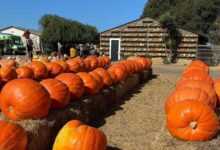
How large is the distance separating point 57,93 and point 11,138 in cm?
259

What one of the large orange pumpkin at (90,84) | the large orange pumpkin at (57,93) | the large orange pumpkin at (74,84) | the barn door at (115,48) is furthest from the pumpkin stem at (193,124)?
the barn door at (115,48)

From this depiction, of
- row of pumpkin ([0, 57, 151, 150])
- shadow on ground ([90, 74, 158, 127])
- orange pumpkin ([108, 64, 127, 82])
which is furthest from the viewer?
orange pumpkin ([108, 64, 127, 82])

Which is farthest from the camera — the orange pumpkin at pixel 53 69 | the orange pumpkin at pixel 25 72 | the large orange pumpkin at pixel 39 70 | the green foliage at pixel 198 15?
the green foliage at pixel 198 15

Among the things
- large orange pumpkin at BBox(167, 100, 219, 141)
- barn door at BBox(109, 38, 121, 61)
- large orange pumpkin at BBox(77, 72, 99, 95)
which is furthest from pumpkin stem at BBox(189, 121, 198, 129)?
barn door at BBox(109, 38, 121, 61)

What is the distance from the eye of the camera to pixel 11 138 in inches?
201

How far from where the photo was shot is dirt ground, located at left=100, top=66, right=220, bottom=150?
236 inches

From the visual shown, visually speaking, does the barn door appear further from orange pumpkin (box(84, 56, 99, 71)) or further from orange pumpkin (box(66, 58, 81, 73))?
orange pumpkin (box(66, 58, 81, 73))

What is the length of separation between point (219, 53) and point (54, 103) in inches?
1154

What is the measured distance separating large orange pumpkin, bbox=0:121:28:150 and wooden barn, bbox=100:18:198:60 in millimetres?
30862

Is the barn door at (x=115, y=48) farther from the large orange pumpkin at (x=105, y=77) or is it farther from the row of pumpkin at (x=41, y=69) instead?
the large orange pumpkin at (x=105, y=77)

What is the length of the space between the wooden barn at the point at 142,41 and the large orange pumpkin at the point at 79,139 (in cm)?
3034

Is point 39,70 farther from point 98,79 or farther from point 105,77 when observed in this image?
point 98,79

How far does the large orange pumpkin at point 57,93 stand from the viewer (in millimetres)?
7594

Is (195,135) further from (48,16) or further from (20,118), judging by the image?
(48,16)
